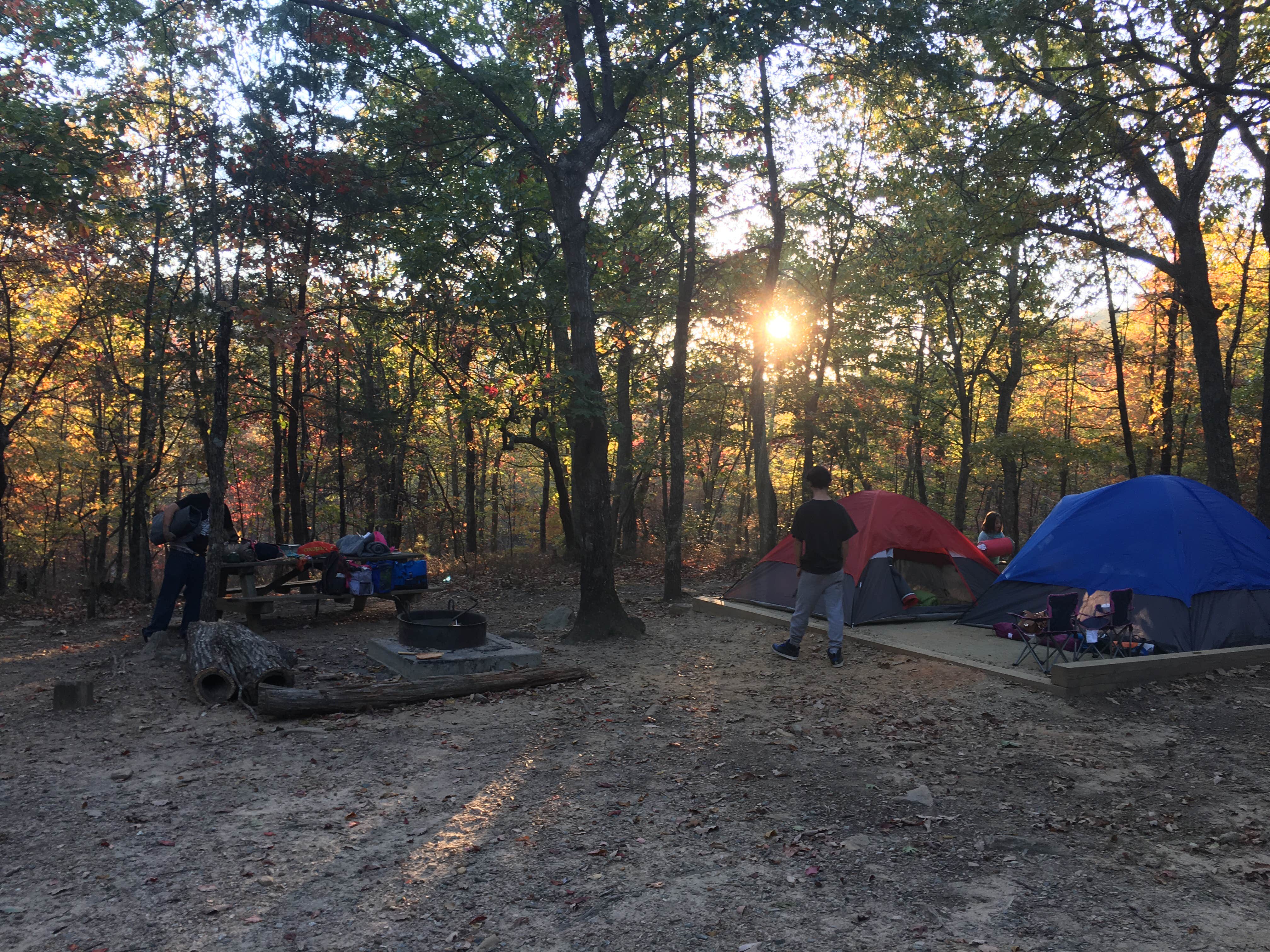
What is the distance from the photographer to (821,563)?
26.6 ft

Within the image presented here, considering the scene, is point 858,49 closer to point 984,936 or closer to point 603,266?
point 603,266

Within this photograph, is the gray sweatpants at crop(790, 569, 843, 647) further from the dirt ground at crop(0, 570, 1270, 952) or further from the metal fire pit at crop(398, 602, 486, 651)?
the metal fire pit at crop(398, 602, 486, 651)

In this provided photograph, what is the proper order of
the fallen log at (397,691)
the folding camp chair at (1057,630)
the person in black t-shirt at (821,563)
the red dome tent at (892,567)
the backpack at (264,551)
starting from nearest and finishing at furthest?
the fallen log at (397,691) → the folding camp chair at (1057,630) → the person in black t-shirt at (821,563) → the red dome tent at (892,567) → the backpack at (264,551)

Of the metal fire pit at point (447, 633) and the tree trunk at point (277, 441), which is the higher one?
the tree trunk at point (277, 441)

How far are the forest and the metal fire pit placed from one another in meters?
1.77

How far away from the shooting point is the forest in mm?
8695

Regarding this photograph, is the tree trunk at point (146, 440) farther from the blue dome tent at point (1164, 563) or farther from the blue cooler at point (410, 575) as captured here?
the blue dome tent at point (1164, 563)

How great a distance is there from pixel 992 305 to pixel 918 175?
10.2 m

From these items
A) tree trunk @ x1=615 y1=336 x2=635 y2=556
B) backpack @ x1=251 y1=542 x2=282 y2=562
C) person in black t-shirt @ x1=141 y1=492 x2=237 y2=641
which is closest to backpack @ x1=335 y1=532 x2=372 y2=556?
backpack @ x1=251 y1=542 x2=282 y2=562

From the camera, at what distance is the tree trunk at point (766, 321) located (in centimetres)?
1338

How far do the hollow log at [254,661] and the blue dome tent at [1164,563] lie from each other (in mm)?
7455

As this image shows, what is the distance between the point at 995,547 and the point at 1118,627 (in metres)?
4.83

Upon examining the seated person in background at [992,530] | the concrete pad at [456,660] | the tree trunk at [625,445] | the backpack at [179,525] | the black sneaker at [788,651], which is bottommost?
the black sneaker at [788,651]

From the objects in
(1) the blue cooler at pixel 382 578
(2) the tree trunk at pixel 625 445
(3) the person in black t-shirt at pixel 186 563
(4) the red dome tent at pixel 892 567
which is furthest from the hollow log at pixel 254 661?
(2) the tree trunk at pixel 625 445
